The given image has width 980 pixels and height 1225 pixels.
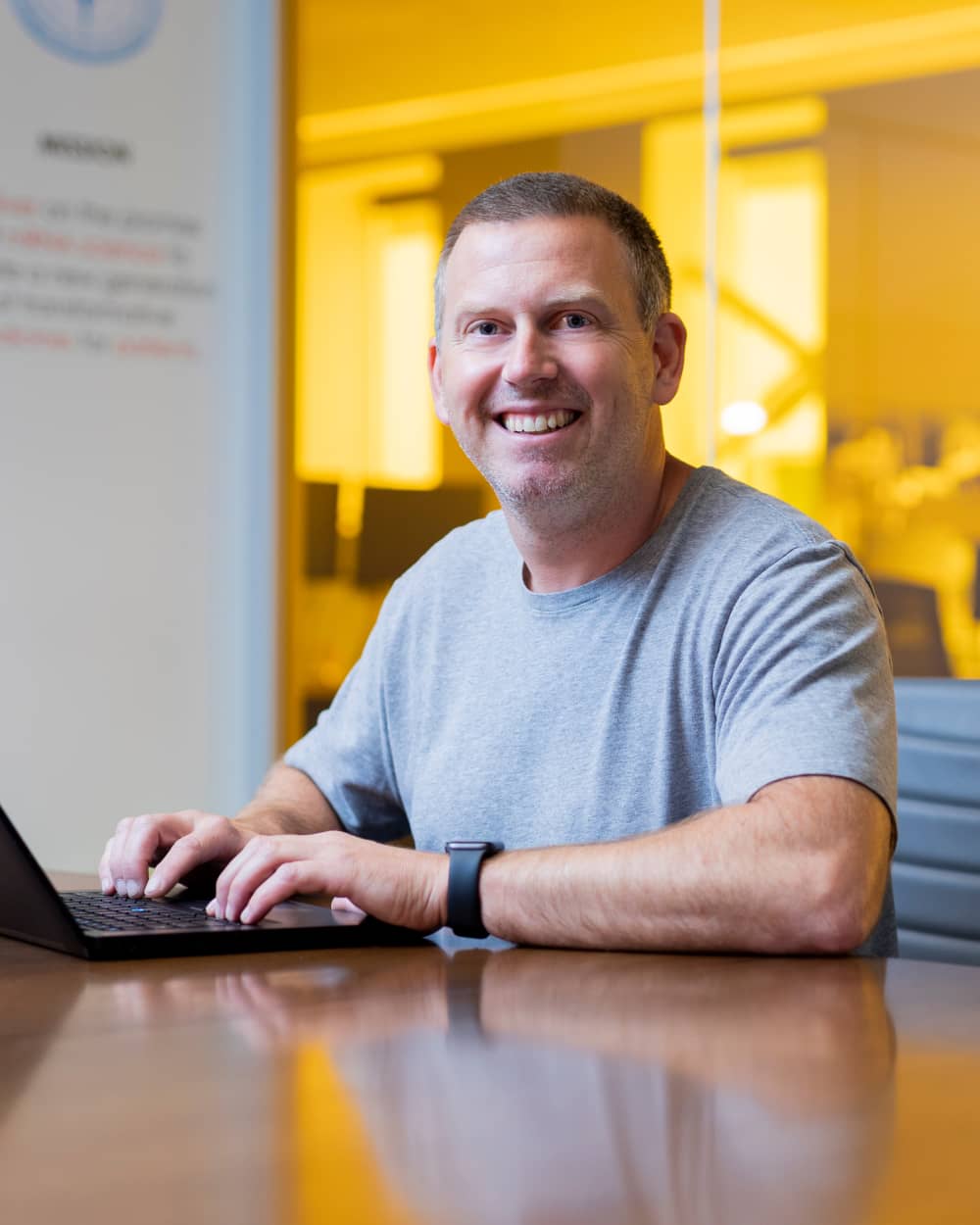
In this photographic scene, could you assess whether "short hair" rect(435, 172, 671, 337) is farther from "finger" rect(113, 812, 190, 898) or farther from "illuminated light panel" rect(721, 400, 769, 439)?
"illuminated light panel" rect(721, 400, 769, 439)

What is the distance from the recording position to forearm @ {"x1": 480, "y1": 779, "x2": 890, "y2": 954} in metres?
1.28

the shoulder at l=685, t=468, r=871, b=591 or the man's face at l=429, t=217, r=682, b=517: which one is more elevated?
the man's face at l=429, t=217, r=682, b=517

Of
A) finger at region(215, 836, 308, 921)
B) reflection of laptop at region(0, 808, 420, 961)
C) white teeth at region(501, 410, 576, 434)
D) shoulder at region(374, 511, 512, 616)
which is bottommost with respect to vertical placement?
reflection of laptop at region(0, 808, 420, 961)

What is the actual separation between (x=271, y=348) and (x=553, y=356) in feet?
9.43

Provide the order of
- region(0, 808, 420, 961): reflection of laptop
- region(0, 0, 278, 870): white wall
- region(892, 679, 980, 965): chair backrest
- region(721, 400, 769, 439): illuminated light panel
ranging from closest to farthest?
region(0, 808, 420, 961): reflection of laptop → region(892, 679, 980, 965): chair backrest → region(721, 400, 769, 439): illuminated light panel → region(0, 0, 278, 870): white wall

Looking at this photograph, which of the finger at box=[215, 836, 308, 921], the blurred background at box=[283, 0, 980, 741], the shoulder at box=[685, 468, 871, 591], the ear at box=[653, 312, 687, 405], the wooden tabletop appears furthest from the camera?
the blurred background at box=[283, 0, 980, 741]

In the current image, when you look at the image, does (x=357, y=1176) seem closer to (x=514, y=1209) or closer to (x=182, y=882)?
(x=514, y=1209)

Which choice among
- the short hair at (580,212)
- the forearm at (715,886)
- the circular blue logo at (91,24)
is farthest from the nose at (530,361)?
the circular blue logo at (91,24)

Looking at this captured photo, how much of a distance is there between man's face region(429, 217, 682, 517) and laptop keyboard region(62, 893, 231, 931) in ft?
1.97

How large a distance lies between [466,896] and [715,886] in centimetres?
20

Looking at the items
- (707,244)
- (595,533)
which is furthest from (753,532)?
(707,244)

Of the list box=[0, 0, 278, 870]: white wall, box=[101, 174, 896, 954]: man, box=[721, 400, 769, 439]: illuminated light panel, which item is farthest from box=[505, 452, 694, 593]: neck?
box=[0, 0, 278, 870]: white wall

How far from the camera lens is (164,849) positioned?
5.11 ft

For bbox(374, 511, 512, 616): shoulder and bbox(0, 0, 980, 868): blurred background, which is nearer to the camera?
bbox(374, 511, 512, 616): shoulder
